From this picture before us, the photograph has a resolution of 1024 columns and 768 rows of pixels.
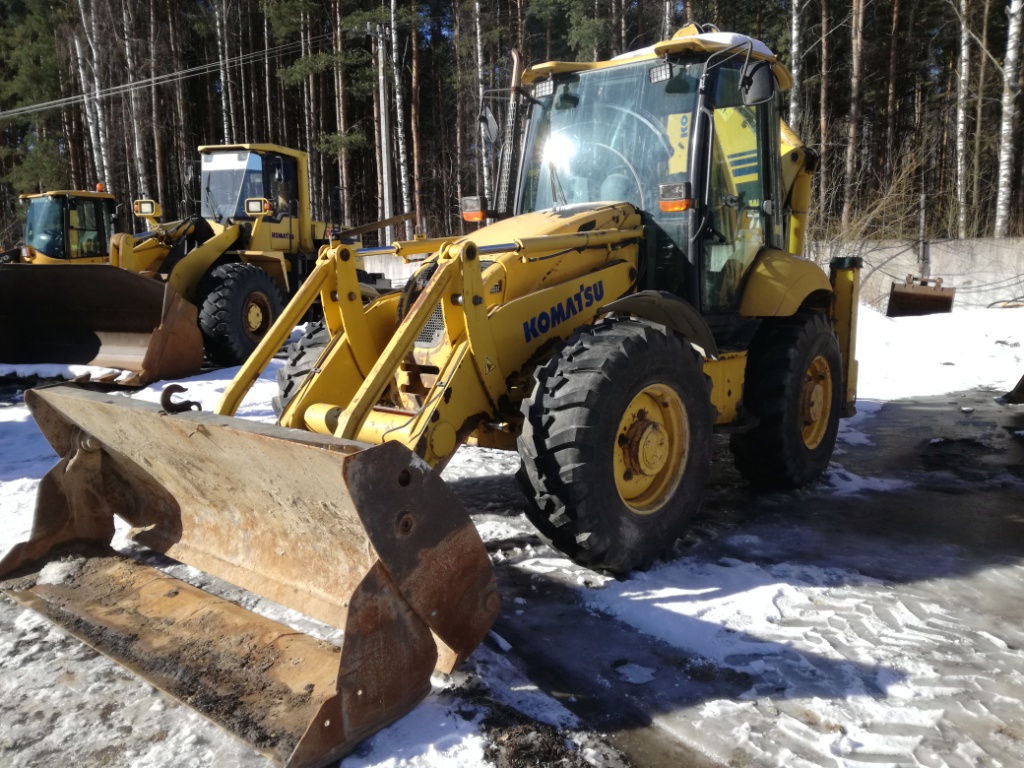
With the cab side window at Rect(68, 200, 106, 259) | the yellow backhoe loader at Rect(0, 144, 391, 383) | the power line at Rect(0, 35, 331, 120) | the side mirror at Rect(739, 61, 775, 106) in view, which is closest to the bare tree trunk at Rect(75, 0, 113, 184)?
the power line at Rect(0, 35, 331, 120)

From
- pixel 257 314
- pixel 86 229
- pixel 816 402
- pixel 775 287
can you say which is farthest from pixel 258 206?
pixel 816 402

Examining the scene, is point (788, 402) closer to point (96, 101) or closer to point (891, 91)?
point (891, 91)

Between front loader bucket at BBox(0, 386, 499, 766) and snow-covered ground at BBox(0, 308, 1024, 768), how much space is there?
0.11m

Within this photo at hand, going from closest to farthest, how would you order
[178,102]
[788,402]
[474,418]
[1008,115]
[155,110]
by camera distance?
1. [474,418]
2. [788,402]
3. [1008,115]
4. [155,110]
5. [178,102]

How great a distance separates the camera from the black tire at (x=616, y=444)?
3508mm

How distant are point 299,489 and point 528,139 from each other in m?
3.20

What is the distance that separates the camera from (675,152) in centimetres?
472

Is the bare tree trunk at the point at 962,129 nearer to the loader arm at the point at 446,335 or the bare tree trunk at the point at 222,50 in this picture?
the loader arm at the point at 446,335

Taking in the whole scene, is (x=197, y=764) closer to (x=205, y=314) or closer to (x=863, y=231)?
(x=205, y=314)

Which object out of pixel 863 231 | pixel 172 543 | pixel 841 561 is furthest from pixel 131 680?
pixel 863 231

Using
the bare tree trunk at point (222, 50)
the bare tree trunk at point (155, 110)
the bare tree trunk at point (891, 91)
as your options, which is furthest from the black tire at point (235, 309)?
the bare tree trunk at point (891, 91)

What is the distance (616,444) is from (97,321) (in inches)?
315

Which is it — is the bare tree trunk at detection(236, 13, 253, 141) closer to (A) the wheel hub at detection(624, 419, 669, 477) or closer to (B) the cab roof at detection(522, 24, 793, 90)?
(B) the cab roof at detection(522, 24, 793, 90)

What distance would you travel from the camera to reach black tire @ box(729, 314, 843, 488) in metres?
5.09
